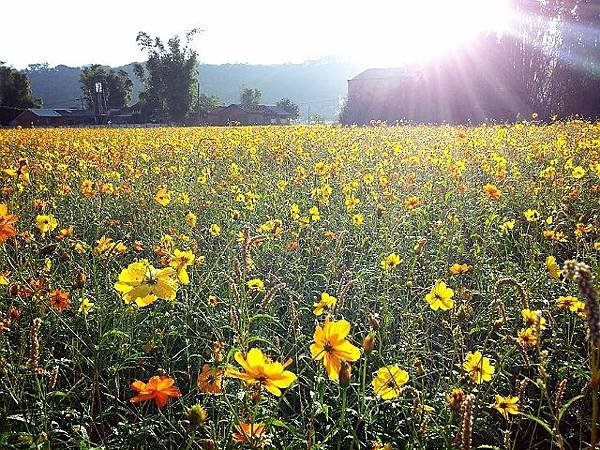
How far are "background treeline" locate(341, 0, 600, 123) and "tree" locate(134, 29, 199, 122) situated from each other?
25995 mm

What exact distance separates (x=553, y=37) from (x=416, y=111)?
8566mm

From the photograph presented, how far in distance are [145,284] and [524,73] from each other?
28.6 meters

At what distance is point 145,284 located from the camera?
1.28 m

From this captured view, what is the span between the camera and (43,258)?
94.0 inches

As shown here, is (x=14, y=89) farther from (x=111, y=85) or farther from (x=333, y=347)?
(x=333, y=347)

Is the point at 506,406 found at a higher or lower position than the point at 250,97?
lower

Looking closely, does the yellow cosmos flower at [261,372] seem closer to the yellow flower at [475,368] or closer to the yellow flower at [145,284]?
the yellow flower at [145,284]

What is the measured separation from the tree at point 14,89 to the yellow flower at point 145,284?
2185 inches

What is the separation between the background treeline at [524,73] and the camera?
2350 cm

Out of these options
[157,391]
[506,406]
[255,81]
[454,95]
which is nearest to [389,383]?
[506,406]

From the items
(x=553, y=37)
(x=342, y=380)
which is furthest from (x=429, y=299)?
(x=553, y=37)

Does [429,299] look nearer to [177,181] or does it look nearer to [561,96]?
[177,181]

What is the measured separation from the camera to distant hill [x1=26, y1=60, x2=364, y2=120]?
413 feet

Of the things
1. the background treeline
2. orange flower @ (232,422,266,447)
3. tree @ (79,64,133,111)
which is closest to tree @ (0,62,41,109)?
tree @ (79,64,133,111)
